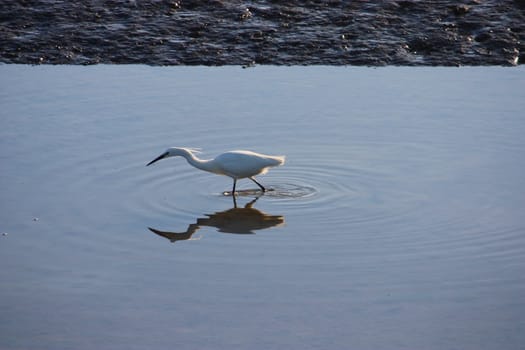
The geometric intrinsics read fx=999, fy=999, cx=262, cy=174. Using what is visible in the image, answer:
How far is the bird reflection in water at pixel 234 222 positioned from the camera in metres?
9.02

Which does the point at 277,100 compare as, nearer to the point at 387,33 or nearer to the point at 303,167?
the point at 303,167

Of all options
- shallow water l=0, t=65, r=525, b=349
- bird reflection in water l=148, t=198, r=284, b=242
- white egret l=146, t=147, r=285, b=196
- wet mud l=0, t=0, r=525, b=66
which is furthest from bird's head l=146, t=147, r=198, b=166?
wet mud l=0, t=0, r=525, b=66

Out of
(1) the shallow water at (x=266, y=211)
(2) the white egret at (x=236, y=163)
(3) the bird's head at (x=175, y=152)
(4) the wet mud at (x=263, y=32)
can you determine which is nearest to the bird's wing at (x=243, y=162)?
(2) the white egret at (x=236, y=163)

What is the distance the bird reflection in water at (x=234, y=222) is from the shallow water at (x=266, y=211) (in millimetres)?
28

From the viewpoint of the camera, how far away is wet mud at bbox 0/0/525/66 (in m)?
14.5

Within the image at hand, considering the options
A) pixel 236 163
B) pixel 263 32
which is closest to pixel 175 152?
pixel 236 163

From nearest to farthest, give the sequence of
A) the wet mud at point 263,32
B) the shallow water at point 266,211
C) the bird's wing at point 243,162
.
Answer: the shallow water at point 266,211 → the bird's wing at point 243,162 → the wet mud at point 263,32

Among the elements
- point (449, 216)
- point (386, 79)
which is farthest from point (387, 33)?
point (449, 216)

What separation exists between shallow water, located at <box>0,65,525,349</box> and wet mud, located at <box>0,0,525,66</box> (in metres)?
0.54

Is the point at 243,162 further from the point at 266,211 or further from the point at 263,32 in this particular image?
the point at 263,32

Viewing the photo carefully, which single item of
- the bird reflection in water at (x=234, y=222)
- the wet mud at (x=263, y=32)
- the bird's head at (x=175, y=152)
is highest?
Answer: the wet mud at (x=263, y=32)

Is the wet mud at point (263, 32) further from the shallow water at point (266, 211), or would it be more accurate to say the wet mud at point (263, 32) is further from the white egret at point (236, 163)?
the white egret at point (236, 163)

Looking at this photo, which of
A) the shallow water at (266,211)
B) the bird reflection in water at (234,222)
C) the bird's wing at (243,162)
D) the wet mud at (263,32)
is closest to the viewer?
the shallow water at (266,211)

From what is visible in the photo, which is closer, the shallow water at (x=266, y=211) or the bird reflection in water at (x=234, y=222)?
the shallow water at (x=266, y=211)
